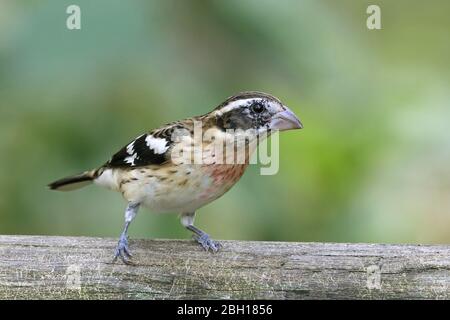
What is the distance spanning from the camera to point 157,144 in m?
3.96

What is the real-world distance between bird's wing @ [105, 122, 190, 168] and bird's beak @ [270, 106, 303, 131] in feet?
1.40

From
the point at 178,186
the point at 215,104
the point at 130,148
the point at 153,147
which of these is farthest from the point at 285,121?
the point at 130,148

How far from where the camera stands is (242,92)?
12.3 feet

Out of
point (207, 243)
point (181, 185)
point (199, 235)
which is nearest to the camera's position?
point (207, 243)

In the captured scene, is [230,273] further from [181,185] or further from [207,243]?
[181,185]

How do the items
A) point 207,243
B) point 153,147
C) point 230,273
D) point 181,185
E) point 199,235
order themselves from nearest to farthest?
point 230,273 < point 207,243 < point 199,235 < point 181,185 < point 153,147

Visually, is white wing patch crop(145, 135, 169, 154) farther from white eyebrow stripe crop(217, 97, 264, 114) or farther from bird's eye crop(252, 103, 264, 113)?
bird's eye crop(252, 103, 264, 113)

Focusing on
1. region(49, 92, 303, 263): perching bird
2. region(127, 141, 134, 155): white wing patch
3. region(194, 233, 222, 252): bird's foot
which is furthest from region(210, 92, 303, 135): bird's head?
region(194, 233, 222, 252): bird's foot

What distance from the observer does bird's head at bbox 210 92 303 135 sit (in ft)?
12.0

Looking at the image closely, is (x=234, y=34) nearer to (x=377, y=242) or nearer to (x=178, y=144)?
(x=178, y=144)

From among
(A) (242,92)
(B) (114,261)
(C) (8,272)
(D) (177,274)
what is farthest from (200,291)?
(A) (242,92)

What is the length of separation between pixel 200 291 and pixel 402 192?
1217 millimetres

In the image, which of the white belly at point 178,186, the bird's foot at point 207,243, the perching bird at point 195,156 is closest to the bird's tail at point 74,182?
the perching bird at point 195,156

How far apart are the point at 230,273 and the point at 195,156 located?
72cm
